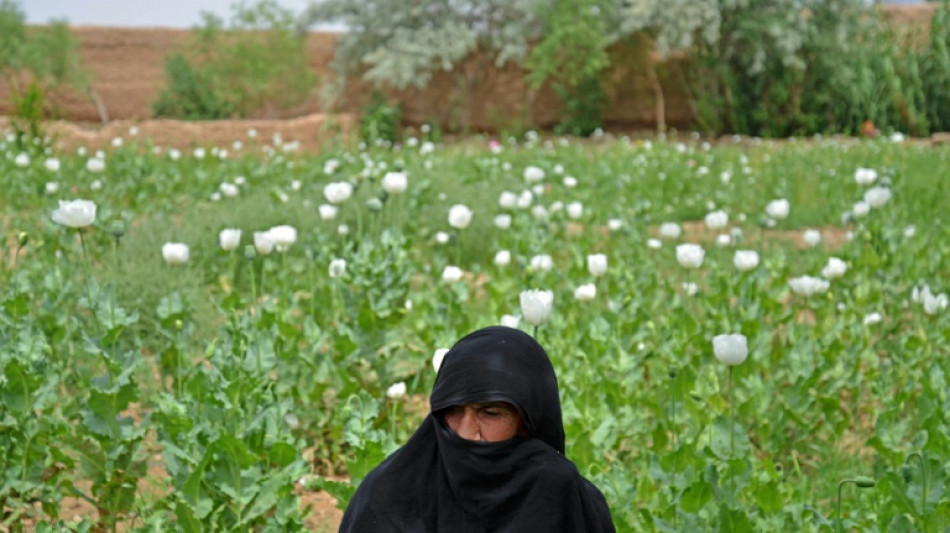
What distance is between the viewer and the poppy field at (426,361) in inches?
128

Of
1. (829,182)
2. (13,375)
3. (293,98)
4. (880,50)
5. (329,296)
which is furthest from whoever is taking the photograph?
(293,98)

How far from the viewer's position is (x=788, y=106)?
19.7m

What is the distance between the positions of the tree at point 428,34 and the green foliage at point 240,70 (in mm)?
1000

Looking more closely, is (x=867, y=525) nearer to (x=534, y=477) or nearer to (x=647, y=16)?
(x=534, y=477)

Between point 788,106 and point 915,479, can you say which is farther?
point 788,106

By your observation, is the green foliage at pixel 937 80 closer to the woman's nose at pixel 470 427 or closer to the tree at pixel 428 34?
the tree at pixel 428 34

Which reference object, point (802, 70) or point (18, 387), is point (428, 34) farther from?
point (18, 387)

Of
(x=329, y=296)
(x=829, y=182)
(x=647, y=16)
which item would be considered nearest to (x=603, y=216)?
(x=829, y=182)

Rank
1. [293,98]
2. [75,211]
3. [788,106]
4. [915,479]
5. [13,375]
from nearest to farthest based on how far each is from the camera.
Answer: [915,479], [13,375], [75,211], [788,106], [293,98]

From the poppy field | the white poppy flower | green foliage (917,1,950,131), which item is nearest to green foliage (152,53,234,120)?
green foliage (917,1,950,131)

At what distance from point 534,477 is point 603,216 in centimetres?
670

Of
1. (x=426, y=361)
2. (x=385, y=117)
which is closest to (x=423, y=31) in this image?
(x=385, y=117)

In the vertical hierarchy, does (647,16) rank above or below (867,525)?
below

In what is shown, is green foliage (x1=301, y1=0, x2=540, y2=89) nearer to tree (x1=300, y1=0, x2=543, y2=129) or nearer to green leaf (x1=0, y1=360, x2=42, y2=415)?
tree (x1=300, y1=0, x2=543, y2=129)
